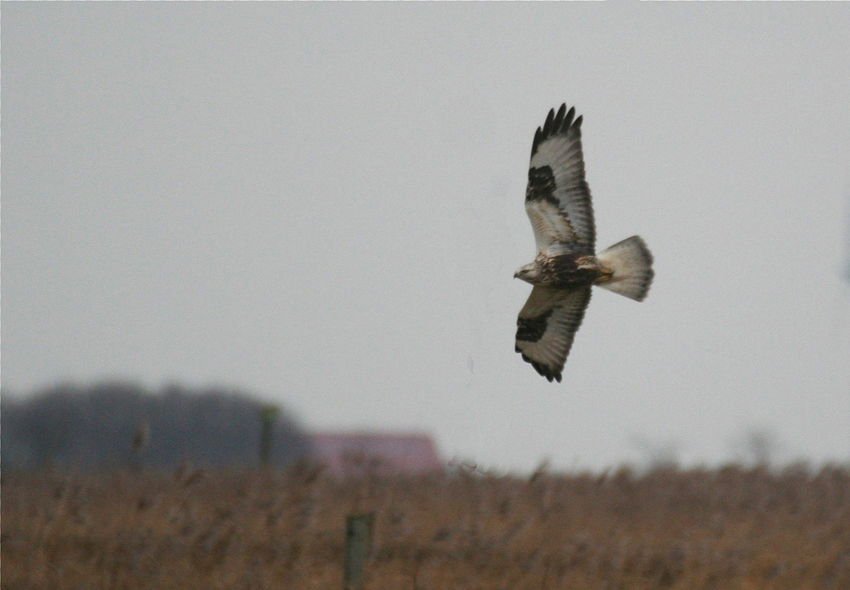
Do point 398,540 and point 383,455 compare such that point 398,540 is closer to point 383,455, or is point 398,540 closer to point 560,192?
point 383,455

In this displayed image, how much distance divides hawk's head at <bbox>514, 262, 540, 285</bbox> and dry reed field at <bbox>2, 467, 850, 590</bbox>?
121cm

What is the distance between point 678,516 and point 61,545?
4814 mm

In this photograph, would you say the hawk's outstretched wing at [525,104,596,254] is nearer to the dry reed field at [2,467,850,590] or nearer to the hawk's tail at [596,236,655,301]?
the hawk's tail at [596,236,655,301]

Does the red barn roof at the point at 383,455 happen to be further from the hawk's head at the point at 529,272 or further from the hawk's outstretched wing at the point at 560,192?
the hawk's outstretched wing at the point at 560,192

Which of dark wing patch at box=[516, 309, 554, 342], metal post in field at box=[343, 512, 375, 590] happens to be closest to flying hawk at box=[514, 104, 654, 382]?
dark wing patch at box=[516, 309, 554, 342]

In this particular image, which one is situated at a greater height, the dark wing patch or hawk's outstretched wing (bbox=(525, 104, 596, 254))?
hawk's outstretched wing (bbox=(525, 104, 596, 254))

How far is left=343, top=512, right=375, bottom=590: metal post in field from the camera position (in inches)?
259

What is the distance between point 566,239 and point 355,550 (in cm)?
231

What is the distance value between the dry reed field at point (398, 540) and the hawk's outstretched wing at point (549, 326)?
88 centimetres

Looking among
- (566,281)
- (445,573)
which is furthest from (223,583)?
(566,281)

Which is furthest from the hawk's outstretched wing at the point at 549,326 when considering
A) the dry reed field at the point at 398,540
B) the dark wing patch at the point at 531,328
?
the dry reed field at the point at 398,540

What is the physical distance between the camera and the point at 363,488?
8.65 meters

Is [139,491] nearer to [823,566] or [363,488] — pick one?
[363,488]

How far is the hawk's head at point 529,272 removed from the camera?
6.53 metres
